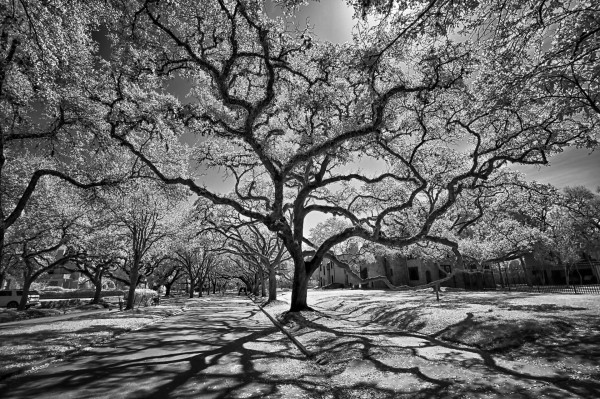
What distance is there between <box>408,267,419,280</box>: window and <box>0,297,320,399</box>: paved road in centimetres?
5008

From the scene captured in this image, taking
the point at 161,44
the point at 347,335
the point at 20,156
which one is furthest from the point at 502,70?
the point at 20,156

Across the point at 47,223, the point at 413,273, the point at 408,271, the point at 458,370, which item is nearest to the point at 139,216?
the point at 47,223

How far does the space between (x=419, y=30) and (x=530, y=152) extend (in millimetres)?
10110

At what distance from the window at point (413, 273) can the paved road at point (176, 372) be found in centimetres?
5008

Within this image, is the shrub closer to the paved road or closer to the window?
the paved road

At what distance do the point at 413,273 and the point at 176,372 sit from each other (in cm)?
5514

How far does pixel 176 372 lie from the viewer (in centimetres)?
663

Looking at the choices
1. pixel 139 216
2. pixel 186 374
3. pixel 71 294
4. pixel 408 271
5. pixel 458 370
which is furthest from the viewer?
pixel 408 271

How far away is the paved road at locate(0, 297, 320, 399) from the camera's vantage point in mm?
5457

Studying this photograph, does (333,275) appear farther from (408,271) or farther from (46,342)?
(46,342)

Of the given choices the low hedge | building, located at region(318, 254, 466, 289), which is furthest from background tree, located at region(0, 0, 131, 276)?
the low hedge

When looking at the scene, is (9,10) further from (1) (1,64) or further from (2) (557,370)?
(2) (557,370)

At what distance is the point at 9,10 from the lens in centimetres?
759

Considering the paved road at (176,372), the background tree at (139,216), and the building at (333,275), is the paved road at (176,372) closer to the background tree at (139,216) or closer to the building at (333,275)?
the background tree at (139,216)
